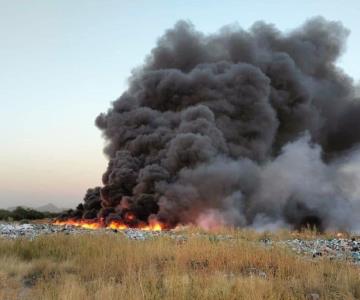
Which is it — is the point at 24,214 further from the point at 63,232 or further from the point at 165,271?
the point at 165,271

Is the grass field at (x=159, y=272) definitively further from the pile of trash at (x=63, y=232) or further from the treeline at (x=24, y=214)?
the treeline at (x=24, y=214)

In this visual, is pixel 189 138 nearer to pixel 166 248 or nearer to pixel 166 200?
pixel 166 200

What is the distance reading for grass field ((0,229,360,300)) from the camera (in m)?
6.75

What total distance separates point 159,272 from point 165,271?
0.22 meters

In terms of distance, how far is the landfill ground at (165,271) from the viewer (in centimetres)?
677

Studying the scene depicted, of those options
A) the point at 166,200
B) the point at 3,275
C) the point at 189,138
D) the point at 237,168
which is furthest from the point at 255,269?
the point at 237,168

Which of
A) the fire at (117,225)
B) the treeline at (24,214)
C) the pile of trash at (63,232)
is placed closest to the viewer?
the pile of trash at (63,232)

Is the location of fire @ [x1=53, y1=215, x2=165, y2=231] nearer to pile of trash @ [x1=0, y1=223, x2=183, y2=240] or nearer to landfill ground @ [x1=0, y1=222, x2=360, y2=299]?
pile of trash @ [x1=0, y1=223, x2=183, y2=240]

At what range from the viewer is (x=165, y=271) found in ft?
29.5

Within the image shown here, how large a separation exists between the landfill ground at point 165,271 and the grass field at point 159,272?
0.01 m

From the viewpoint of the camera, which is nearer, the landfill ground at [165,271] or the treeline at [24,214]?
the landfill ground at [165,271]

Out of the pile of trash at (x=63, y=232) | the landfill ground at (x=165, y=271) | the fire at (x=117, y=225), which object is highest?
the fire at (x=117, y=225)

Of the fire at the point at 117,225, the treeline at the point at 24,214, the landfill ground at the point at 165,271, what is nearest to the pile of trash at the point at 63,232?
the landfill ground at the point at 165,271

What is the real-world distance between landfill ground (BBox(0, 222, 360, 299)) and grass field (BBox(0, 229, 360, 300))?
15 millimetres
